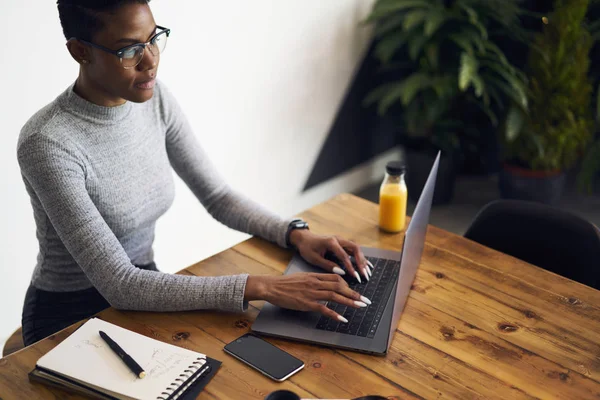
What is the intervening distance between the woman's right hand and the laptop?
0.08ft

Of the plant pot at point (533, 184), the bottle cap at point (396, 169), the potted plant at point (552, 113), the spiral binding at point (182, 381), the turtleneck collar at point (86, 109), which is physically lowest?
the plant pot at point (533, 184)

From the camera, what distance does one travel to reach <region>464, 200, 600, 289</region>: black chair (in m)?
1.55

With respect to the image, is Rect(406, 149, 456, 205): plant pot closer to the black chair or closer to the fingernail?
the black chair

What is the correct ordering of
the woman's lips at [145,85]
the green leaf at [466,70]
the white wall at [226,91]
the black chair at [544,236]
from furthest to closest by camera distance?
the green leaf at [466,70], the white wall at [226,91], the black chair at [544,236], the woman's lips at [145,85]

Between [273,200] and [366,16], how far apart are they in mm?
1059

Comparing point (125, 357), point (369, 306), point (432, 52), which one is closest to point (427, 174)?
point (432, 52)

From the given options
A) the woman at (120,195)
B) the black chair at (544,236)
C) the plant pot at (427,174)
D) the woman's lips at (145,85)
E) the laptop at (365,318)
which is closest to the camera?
the laptop at (365,318)

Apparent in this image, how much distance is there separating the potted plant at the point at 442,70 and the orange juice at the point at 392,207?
1.36 metres

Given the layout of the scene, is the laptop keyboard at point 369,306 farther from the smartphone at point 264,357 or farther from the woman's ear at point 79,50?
the woman's ear at point 79,50

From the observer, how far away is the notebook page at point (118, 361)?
42.5 inches

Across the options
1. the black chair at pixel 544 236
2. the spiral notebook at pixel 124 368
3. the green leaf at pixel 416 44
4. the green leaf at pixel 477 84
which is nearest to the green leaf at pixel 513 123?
the green leaf at pixel 477 84

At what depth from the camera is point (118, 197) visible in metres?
1.52

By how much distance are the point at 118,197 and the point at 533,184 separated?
2.31 meters

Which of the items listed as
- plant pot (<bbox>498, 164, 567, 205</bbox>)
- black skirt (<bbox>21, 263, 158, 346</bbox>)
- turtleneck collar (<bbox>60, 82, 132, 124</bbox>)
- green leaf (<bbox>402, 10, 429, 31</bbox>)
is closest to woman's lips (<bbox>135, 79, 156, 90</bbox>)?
turtleneck collar (<bbox>60, 82, 132, 124</bbox>)
